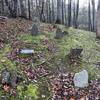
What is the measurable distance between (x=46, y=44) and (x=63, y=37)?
193 centimetres

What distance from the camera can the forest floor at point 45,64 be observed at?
10.2 meters

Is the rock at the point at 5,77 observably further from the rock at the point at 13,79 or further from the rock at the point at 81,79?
the rock at the point at 81,79

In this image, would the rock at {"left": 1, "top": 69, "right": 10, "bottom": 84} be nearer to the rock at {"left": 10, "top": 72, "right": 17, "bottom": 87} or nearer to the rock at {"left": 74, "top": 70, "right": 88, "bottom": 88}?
the rock at {"left": 10, "top": 72, "right": 17, "bottom": 87}

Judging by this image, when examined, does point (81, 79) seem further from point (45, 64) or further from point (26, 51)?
point (26, 51)

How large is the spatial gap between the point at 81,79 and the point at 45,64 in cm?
191

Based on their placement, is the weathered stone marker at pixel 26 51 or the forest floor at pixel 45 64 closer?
the forest floor at pixel 45 64

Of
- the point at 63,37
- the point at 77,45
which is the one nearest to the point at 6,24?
the point at 63,37

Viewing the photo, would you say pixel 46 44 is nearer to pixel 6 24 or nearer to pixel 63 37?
pixel 63 37

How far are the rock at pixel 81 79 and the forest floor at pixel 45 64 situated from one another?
170 millimetres

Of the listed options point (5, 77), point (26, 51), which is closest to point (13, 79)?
point (5, 77)

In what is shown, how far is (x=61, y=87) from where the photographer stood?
1060 centimetres

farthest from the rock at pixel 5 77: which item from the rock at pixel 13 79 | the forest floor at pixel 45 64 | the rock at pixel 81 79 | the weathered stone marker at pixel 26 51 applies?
the rock at pixel 81 79

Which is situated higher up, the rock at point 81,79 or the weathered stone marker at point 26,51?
the weathered stone marker at point 26,51

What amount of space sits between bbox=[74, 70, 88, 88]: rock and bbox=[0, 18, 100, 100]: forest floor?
17 cm
